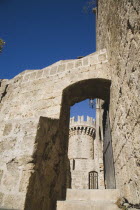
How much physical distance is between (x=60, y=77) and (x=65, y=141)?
5.28 ft

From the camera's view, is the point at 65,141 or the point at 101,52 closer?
the point at 65,141

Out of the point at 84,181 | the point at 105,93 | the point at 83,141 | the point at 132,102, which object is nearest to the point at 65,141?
the point at 105,93

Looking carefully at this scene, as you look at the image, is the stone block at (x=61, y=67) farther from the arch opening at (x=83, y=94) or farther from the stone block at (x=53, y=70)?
the arch opening at (x=83, y=94)

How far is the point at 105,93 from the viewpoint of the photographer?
12.5ft

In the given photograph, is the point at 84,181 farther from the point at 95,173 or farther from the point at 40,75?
the point at 40,75

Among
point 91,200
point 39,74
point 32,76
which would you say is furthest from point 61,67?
point 91,200

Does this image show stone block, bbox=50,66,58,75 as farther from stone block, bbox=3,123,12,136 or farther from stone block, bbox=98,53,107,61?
stone block, bbox=3,123,12,136

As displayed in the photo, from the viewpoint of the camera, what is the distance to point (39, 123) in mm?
1747

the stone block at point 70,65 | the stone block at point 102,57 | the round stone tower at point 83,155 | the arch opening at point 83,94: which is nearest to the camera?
the arch opening at point 83,94

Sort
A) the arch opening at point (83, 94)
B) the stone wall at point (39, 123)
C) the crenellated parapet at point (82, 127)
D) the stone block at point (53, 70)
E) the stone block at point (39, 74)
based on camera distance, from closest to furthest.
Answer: the stone wall at point (39, 123)
the arch opening at point (83, 94)
the stone block at point (53, 70)
the stone block at point (39, 74)
the crenellated parapet at point (82, 127)

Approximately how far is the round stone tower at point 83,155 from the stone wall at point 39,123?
1416 cm

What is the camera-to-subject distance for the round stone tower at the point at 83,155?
55.9ft

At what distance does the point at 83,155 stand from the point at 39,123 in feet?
59.1

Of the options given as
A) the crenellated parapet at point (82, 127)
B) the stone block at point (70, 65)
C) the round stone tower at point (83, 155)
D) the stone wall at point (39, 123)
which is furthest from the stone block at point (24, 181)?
the crenellated parapet at point (82, 127)
